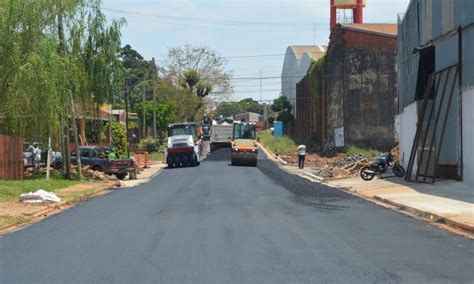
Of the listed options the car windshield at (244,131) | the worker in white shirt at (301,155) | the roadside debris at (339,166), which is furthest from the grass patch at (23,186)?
the car windshield at (244,131)

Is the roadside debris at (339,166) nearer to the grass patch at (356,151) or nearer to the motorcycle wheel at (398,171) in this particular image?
the grass patch at (356,151)

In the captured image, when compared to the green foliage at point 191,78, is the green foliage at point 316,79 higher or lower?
lower

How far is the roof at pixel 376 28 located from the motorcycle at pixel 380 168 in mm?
23000

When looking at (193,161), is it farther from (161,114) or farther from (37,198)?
(37,198)

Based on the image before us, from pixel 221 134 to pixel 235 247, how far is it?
6113 centimetres

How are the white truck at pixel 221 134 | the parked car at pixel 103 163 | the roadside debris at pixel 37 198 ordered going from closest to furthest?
the roadside debris at pixel 37 198 < the parked car at pixel 103 163 < the white truck at pixel 221 134

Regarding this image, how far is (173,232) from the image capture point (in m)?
15.2

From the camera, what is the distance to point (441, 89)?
28.7 m

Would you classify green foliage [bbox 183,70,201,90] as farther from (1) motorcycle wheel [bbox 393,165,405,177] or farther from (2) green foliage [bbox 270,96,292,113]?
(1) motorcycle wheel [bbox 393,165,405,177]

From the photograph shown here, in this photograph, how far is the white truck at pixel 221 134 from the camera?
240 ft

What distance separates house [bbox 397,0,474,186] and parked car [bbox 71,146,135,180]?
54.8 feet

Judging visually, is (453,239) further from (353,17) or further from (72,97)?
(353,17)

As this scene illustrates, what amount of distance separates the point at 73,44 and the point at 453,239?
24.4 metres

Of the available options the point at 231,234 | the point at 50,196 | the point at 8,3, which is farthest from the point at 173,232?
the point at 8,3
